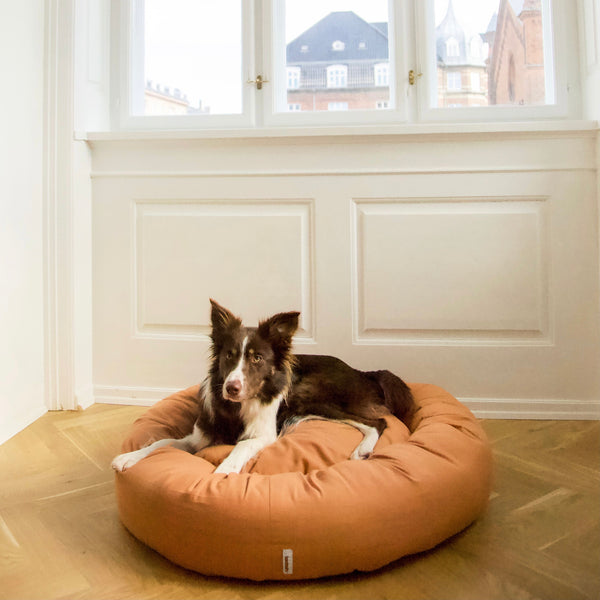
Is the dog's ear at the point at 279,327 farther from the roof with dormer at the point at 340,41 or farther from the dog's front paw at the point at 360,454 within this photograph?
the roof with dormer at the point at 340,41

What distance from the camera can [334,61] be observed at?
2.61 meters

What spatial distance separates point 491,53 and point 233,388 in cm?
206

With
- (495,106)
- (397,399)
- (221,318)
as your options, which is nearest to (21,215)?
(221,318)

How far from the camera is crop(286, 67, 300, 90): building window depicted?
103 inches

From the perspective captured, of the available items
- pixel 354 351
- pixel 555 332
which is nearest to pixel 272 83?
pixel 354 351

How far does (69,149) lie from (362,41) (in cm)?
146

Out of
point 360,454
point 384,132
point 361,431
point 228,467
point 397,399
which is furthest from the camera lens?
point 384,132

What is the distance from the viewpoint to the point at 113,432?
218cm

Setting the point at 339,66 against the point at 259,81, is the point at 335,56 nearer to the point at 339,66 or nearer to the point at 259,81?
the point at 339,66

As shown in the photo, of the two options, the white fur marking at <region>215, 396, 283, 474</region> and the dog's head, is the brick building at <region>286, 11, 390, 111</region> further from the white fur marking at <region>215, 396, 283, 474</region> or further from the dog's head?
the white fur marking at <region>215, 396, 283, 474</region>

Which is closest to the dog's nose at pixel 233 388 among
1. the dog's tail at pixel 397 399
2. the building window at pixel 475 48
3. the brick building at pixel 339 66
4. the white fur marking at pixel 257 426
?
the white fur marking at pixel 257 426

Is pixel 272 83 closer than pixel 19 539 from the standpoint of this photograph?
No

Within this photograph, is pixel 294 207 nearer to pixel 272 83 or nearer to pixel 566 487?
pixel 272 83

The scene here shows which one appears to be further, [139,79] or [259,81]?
[139,79]
